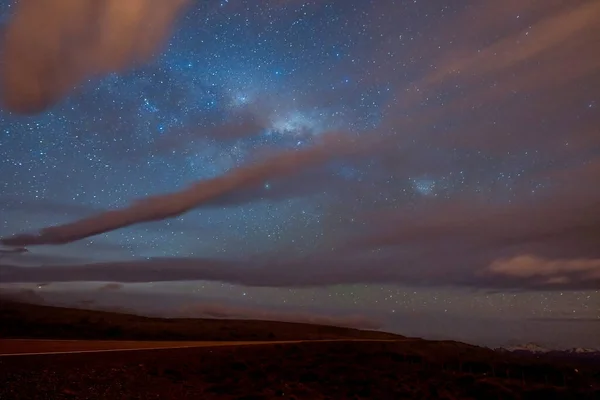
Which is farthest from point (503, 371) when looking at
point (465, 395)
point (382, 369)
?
point (465, 395)

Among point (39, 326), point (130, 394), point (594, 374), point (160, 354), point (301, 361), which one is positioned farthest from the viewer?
point (39, 326)

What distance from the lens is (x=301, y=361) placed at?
33594 millimetres

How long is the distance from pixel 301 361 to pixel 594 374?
778 inches

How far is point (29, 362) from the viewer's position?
24.6 metres

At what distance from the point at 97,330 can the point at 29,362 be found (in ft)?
91.7

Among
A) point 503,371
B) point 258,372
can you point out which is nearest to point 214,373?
point 258,372

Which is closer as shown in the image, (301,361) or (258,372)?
(258,372)

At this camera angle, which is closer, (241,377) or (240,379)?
(240,379)

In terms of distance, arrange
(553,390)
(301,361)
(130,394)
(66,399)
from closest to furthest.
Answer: (66,399)
(130,394)
(553,390)
(301,361)

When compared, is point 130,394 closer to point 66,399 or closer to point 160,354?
point 66,399

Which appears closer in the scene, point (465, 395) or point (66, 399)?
point (66, 399)

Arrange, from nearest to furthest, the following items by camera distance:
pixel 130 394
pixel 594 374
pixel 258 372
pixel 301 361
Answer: pixel 130 394, pixel 258 372, pixel 301 361, pixel 594 374

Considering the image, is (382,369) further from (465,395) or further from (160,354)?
(160,354)

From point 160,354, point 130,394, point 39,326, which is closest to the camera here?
point 130,394
